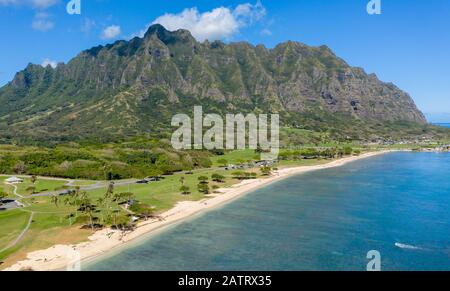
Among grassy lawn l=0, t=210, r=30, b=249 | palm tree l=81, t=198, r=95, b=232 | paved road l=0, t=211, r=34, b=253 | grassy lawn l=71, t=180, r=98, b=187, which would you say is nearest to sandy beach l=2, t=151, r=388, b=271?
paved road l=0, t=211, r=34, b=253

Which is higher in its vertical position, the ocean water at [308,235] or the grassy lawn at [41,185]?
the grassy lawn at [41,185]

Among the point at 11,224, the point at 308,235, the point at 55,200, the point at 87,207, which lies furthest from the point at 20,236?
the point at 308,235

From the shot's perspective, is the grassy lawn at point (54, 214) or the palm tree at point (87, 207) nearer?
the grassy lawn at point (54, 214)

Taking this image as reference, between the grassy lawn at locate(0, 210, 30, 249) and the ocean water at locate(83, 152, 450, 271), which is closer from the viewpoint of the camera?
the ocean water at locate(83, 152, 450, 271)

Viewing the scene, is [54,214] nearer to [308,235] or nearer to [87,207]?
[87,207]

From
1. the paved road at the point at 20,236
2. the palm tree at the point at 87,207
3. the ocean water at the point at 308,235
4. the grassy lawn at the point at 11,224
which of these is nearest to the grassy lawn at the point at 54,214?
the grassy lawn at the point at 11,224

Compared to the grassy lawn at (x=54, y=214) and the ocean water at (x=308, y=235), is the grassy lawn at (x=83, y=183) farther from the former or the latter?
the ocean water at (x=308, y=235)

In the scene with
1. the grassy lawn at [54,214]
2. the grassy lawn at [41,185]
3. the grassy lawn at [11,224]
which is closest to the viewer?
the grassy lawn at [54,214]

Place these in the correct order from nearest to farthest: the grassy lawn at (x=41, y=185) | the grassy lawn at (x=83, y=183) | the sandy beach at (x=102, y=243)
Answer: the sandy beach at (x=102, y=243), the grassy lawn at (x=41, y=185), the grassy lawn at (x=83, y=183)

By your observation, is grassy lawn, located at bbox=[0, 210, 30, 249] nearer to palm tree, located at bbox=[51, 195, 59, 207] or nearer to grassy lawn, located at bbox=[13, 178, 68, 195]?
palm tree, located at bbox=[51, 195, 59, 207]

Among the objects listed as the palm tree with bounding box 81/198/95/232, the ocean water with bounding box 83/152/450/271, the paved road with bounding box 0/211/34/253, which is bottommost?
the ocean water with bounding box 83/152/450/271
